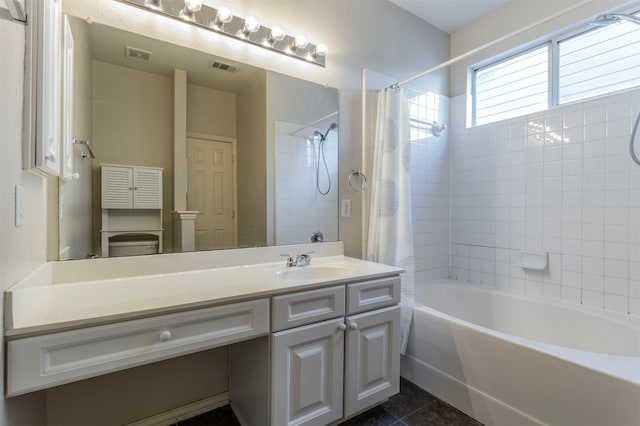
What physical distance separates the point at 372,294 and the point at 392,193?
2.61 ft

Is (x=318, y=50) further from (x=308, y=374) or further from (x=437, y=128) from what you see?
(x=308, y=374)

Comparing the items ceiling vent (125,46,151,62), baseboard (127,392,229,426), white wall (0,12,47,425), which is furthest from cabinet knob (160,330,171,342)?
ceiling vent (125,46,151,62)

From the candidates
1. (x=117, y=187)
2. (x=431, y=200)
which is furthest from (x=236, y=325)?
(x=431, y=200)

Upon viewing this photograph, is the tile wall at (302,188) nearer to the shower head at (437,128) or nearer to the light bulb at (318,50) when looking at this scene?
the light bulb at (318,50)

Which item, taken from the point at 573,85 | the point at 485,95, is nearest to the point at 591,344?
the point at 573,85

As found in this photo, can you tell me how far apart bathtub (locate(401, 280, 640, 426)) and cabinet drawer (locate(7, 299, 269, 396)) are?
1.15m

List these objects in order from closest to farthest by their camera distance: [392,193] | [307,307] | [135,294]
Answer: [135,294]
[307,307]
[392,193]

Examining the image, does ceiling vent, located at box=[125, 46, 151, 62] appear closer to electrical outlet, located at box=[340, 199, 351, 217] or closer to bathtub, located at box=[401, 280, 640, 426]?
electrical outlet, located at box=[340, 199, 351, 217]

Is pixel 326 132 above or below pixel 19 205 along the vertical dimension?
above

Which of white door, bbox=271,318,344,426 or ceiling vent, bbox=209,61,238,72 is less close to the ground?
ceiling vent, bbox=209,61,238,72

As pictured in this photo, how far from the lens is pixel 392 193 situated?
2.08 metres

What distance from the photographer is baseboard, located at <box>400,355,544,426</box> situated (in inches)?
58.7

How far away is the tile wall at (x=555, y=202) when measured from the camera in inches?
73.0

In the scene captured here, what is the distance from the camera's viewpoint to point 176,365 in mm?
1562
